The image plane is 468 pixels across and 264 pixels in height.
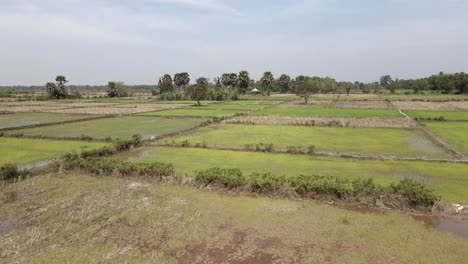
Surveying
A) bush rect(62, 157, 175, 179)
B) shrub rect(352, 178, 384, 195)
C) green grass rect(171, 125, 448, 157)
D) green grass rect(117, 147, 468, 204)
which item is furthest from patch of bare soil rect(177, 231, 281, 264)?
green grass rect(171, 125, 448, 157)

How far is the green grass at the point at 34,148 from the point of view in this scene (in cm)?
1714

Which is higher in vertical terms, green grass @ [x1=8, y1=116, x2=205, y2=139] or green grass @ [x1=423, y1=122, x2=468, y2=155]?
green grass @ [x1=8, y1=116, x2=205, y2=139]

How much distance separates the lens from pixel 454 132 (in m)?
24.6

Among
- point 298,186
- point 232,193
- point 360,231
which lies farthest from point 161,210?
point 360,231

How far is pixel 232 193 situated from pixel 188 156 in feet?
20.7

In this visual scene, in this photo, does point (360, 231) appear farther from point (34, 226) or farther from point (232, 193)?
point (34, 226)

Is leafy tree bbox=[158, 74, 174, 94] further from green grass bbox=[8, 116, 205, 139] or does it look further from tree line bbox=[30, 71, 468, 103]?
green grass bbox=[8, 116, 205, 139]

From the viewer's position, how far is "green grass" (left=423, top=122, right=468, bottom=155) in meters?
20.1

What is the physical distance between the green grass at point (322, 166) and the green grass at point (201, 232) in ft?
11.1

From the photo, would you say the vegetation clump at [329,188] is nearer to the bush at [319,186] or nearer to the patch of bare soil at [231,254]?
the bush at [319,186]

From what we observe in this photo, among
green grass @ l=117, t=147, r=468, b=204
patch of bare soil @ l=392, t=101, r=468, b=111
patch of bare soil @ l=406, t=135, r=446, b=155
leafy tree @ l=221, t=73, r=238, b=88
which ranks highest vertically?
leafy tree @ l=221, t=73, r=238, b=88

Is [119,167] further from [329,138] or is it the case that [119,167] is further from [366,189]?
[329,138]

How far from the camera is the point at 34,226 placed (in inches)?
372

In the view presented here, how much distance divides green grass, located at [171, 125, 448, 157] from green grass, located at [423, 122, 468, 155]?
1.22 metres
